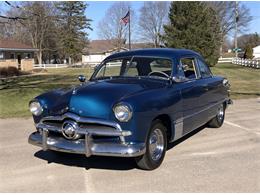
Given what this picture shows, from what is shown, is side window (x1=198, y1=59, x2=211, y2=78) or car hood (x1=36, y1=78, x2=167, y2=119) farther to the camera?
side window (x1=198, y1=59, x2=211, y2=78)

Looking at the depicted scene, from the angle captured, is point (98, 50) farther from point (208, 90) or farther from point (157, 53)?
point (157, 53)

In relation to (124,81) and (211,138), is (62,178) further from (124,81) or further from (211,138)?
(211,138)

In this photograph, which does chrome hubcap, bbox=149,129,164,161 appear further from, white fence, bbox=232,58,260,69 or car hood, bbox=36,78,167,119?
white fence, bbox=232,58,260,69

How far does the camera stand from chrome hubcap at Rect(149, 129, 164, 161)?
5387 millimetres

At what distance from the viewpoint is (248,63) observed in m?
42.3

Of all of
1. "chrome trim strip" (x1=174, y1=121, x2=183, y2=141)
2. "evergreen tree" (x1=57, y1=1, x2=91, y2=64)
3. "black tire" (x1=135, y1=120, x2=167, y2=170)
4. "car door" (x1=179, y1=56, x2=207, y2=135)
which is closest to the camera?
"black tire" (x1=135, y1=120, x2=167, y2=170)

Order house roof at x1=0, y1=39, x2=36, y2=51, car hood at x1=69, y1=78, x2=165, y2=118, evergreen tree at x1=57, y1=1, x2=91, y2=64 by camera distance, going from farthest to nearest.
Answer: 1. evergreen tree at x1=57, y1=1, x2=91, y2=64
2. house roof at x1=0, y1=39, x2=36, y2=51
3. car hood at x1=69, y1=78, x2=165, y2=118

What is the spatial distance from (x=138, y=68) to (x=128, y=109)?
169 cm

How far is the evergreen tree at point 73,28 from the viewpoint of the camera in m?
71.7

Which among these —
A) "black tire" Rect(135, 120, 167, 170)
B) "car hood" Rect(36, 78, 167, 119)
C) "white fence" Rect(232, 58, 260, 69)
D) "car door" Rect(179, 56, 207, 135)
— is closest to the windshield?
"car door" Rect(179, 56, 207, 135)

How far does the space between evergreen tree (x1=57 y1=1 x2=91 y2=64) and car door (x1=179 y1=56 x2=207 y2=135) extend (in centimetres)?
6589

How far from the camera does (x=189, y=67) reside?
707 cm

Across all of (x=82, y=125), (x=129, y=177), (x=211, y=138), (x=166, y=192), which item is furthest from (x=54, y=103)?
(x=211, y=138)

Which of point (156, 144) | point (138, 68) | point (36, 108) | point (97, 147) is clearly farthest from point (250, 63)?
point (97, 147)
